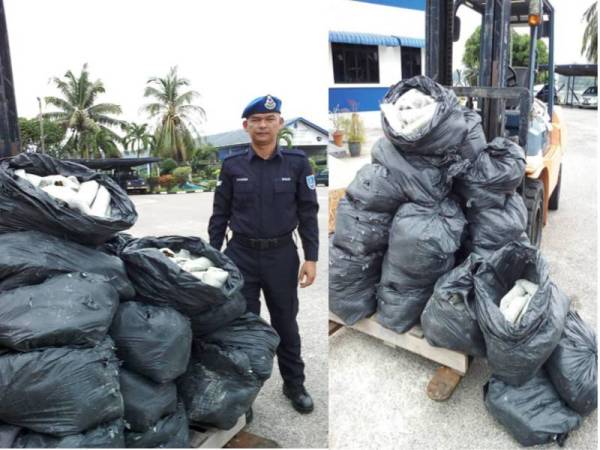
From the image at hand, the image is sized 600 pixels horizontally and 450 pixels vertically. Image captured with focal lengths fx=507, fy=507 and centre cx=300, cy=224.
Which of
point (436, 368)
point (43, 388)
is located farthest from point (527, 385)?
point (43, 388)

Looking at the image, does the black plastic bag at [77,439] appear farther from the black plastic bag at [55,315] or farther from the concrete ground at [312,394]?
the concrete ground at [312,394]

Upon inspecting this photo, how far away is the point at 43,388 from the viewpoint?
1534mm

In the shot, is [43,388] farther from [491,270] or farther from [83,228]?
[491,270]

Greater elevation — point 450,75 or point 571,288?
point 450,75

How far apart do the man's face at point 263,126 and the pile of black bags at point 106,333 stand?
0.55 meters

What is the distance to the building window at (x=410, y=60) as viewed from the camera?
640 inches

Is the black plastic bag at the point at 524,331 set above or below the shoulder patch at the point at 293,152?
below

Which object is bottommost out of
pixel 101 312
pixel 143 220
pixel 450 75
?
pixel 143 220

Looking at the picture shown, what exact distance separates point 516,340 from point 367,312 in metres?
0.94

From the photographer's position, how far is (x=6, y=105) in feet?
7.25

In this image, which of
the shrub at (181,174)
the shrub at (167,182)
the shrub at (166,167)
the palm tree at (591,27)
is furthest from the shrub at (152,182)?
the palm tree at (591,27)

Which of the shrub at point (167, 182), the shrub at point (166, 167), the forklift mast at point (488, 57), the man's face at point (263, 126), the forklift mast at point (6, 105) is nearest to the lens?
the forklift mast at point (6, 105)

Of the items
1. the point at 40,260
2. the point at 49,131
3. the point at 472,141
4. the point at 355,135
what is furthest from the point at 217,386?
the point at 49,131

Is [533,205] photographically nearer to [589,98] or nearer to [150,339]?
[150,339]
